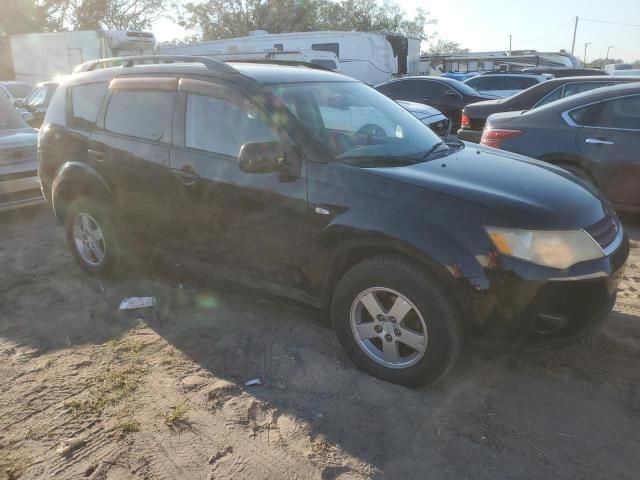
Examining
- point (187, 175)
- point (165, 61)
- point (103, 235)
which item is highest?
point (165, 61)

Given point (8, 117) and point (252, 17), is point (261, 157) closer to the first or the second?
point (8, 117)

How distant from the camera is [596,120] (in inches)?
225

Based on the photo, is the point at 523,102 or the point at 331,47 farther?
the point at 331,47

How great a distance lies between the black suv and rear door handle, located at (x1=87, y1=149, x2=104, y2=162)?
0.05 feet

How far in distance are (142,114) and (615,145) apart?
4.65 m

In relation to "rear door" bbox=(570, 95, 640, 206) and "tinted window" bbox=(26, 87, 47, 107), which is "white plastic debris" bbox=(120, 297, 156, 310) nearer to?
"rear door" bbox=(570, 95, 640, 206)

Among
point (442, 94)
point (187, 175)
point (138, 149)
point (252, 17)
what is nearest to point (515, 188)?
point (187, 175)

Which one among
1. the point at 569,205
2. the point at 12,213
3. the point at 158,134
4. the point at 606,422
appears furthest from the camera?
the point at 12,213

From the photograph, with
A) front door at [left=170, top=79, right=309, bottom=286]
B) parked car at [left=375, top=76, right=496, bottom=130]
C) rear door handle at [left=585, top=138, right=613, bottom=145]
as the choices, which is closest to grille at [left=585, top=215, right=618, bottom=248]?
front door at [left=170, top=79, right=309, bottom=286]

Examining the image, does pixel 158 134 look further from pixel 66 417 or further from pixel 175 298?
pixel 66 417

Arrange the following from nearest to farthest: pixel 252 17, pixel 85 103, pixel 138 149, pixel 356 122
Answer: pixel 356 122 → pixel 138 149 → pixel 85 103 → pixel 252 17

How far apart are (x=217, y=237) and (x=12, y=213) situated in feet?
16.7

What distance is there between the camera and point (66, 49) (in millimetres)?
17734

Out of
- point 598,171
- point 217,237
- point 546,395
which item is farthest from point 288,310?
point 598,171
